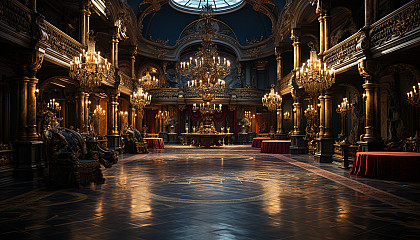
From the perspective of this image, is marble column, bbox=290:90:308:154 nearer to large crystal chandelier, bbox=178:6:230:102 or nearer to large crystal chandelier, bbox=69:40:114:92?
large crystal chandelier, bbox=178:6:230:102

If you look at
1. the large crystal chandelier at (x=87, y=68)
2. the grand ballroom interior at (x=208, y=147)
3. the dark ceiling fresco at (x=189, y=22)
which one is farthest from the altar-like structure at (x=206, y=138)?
the large crystal chandelier at (x=87, y=68)

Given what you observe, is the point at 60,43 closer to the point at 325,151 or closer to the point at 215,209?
the point at 215,209

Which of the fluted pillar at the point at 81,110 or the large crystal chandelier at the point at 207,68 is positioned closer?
the fluted pillar at the point at 81,110

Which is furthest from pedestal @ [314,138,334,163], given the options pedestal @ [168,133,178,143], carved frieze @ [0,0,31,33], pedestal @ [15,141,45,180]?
pedestal @ [168,133,178,143]

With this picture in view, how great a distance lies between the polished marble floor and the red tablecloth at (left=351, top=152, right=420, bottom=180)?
1.31 ft

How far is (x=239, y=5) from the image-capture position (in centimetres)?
2422

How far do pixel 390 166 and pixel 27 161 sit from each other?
7.89 meters

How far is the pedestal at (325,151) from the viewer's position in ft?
34.9

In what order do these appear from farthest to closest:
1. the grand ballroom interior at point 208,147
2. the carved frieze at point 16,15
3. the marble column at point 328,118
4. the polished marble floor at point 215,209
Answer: the marble column at point 328,118, the carved frieze at point 16,15, the grand ballroom interior at point 208,147, the polished marble floor at point 215,209

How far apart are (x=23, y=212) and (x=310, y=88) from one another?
7.39 meters

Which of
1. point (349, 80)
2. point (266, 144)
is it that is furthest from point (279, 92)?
point (349, 80)

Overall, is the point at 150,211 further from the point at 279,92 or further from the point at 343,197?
the point at 279,92

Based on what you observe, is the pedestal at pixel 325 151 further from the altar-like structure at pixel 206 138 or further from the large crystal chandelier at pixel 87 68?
the altar-like structure at pixel 206 138

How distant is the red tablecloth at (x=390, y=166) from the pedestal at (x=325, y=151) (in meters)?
3.22
